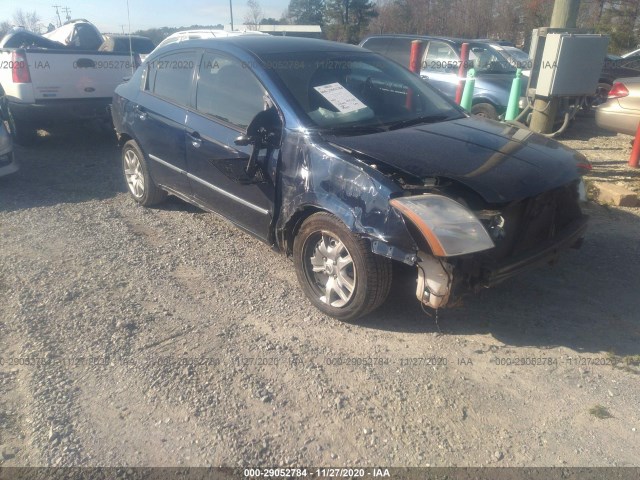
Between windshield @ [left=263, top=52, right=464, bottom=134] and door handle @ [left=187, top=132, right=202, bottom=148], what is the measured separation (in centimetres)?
86

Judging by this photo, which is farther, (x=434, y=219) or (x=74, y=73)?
(x=74, y=73)

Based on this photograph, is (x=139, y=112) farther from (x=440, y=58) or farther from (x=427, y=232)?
(x=440, y=58)

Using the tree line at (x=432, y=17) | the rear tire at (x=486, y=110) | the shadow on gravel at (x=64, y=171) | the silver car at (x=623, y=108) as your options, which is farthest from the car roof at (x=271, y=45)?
the tree line at (x=432, y=17)

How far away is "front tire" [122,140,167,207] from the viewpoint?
545cm

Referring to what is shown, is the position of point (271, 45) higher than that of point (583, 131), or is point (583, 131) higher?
point (271, 45)

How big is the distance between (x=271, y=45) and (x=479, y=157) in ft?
6.58

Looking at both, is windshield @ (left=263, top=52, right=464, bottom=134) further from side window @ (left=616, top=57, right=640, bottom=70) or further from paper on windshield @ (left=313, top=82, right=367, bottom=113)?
side window @ (left=616, top=57, right=640, bottom=70)

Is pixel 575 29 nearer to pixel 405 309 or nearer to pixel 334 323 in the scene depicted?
pixel 405 309

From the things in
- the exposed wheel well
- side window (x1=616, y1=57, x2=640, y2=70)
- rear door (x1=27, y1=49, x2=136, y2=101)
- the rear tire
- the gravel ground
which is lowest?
the gravel ground

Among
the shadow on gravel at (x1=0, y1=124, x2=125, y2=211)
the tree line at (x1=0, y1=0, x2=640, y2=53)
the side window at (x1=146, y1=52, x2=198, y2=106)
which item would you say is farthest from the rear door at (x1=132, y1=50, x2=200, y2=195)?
the tree line at (x1=0, y1=0, x2=640, y2=53)

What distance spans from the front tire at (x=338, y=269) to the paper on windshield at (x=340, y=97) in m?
0.91

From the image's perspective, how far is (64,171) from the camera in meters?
7.16

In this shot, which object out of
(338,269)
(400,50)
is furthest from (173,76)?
(400,50)

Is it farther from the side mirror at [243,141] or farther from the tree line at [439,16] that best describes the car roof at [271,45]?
the tree line at [439,16]
